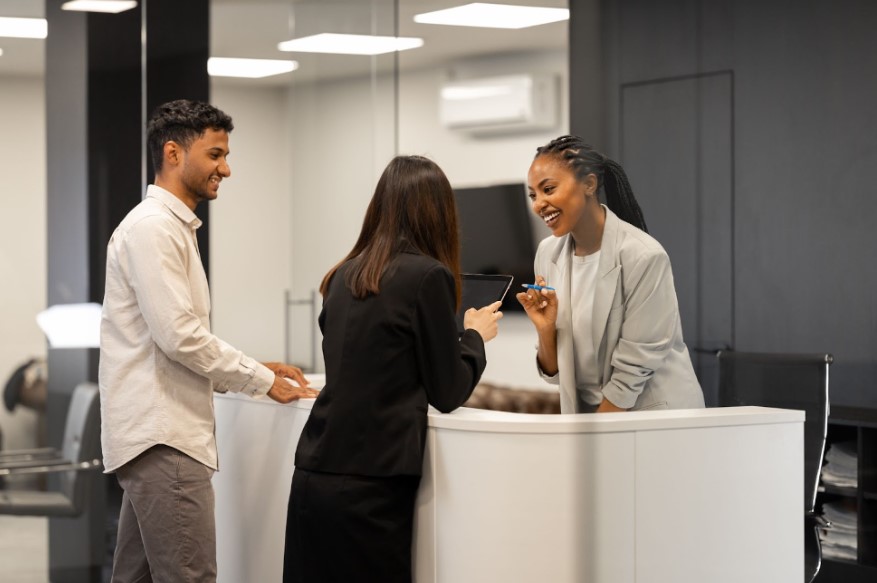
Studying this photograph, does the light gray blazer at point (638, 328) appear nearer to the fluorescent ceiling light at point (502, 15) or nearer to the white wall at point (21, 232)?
the fluorescent ceiling light at point (502, 15)

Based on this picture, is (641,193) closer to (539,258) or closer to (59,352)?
(539,258)

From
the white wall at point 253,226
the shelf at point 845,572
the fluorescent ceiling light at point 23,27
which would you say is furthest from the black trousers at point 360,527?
the white wall at point 253,226

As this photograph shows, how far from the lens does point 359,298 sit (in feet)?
6.18

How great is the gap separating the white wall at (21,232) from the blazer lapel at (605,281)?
2201 mm

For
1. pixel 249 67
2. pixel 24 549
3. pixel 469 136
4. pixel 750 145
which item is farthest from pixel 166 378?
pixel 469 136

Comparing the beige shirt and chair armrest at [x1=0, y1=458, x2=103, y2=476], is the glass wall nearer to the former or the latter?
chair armrest at [x1=0, y1=458, x2=103, y2=476]

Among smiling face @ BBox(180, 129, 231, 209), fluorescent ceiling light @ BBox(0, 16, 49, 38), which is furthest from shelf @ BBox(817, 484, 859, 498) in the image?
fluorescent ceiling light @ BBox(0, 16, 49, 38)

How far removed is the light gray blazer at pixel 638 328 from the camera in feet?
6.19

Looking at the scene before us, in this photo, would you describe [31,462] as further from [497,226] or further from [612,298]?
[612,298]

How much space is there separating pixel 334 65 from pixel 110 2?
110 cm

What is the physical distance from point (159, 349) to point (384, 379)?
0.48m

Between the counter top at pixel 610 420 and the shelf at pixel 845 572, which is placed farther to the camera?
the shelf at pixel 845 572

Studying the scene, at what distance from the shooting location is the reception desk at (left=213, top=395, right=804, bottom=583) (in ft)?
5.91

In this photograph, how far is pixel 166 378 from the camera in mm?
2094
